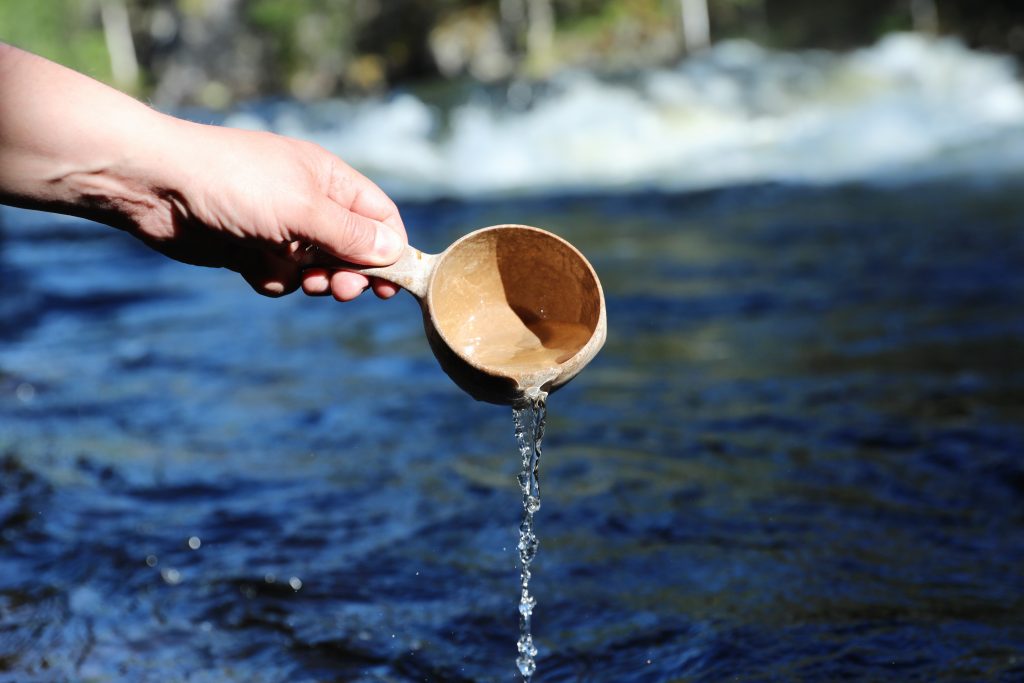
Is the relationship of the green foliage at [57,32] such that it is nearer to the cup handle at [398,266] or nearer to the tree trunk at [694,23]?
the tree trunk at [694,23]

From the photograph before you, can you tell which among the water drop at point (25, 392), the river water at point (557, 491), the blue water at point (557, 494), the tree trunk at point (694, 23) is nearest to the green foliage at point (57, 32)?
the tree trunk at point (694, 23)

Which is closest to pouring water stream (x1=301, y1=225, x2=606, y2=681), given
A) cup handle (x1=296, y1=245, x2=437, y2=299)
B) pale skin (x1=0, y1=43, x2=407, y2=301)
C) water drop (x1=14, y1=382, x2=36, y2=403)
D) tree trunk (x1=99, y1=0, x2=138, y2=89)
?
cup handle (x1=296, y1=245, x2=437, y2=299)

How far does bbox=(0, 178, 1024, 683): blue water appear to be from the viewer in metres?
2.62

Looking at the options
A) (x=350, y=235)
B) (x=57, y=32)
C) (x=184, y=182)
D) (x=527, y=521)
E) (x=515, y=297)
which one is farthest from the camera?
(x=57, y=32)

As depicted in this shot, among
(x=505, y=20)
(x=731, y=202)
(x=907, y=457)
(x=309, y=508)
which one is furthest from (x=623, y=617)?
(x=505, y=20)

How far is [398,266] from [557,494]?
1.58 metres

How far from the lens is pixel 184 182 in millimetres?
1980

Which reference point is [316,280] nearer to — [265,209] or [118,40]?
Answer: [265,209]

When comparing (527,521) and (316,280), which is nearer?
(316,280)

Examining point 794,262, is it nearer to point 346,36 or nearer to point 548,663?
point 548,663

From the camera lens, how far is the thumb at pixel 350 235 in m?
2.07

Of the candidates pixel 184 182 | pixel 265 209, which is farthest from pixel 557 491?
pixel 184 182

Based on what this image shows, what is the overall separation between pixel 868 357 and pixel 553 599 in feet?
9.27

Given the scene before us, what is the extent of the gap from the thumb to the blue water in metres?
1.03
